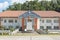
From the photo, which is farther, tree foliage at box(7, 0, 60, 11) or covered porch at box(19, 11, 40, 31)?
tree foliage at box(7, 0, 60, 11)

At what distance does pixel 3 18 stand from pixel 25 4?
26.3 m

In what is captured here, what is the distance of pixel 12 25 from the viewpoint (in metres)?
48.9

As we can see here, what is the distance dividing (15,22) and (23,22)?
280 centimetres

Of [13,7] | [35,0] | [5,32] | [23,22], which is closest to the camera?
[5,32]

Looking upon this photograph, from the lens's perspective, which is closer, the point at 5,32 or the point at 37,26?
the point at 5,32

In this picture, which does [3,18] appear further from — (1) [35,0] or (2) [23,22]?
(1) [35,0]

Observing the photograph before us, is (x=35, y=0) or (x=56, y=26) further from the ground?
(x=35, y=0)

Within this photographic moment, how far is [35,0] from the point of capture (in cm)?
7331

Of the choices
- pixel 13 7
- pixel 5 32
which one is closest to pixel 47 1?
pixel 13 7

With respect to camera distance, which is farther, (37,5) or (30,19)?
(37,5)

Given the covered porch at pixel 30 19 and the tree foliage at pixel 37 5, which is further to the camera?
the tree foliage at pixel 37 5

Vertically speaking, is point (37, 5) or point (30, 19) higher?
point (37, 5)

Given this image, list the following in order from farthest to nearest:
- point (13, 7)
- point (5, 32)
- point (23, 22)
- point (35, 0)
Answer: point (13, 7), point (35, 0), point (23, 22), point (5, 32)

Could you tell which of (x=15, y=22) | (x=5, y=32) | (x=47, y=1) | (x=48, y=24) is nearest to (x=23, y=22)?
(x=15, y=22)
